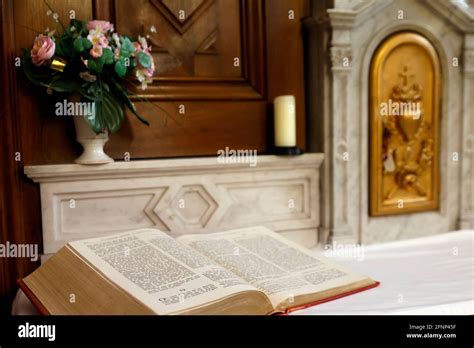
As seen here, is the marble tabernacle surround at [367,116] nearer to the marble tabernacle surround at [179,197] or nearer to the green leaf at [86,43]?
the marble tabernacle surround at [179,197]

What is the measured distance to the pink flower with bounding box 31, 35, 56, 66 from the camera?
104 centimetres

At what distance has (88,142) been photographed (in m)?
1.14

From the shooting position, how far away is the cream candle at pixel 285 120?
128 centimetres

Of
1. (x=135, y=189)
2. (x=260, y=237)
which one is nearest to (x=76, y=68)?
(x=135, y=189)

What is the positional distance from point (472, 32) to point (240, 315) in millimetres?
1257

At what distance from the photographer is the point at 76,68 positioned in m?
1.11

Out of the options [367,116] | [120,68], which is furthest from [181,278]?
[367,116]

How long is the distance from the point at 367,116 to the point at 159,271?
0.87 metres

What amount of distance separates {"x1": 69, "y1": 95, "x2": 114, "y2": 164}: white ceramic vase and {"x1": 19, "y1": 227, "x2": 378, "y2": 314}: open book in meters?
0.29

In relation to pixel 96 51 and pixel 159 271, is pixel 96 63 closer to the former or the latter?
pixel 96 51
